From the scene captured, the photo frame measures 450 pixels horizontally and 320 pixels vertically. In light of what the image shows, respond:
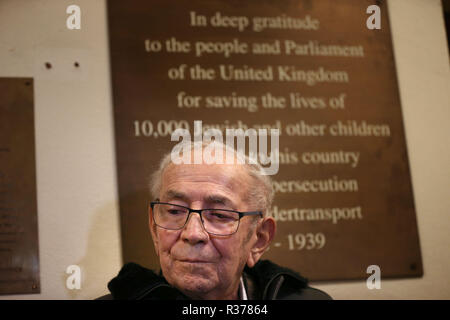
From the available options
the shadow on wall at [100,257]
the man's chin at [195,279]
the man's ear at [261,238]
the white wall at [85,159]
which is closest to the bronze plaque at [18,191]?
the white wall at [85,159]

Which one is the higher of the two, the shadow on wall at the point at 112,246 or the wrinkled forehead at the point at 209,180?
the wrinkled forehead at the point at 209,180

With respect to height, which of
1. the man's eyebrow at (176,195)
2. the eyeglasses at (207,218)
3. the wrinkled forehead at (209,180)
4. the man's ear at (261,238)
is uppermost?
the wrinkled forehead at (209,180)

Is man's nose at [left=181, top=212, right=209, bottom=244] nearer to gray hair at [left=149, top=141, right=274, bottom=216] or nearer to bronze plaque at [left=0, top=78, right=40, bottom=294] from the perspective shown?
gray hair at [left=149, top=141, right=274, bottom=216]

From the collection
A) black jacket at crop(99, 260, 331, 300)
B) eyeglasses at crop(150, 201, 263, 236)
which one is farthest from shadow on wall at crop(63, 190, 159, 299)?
eyeglasses at crop(150, 201, 263, 236)

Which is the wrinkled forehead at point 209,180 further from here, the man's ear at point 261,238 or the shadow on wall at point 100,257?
the shadow on wall at point 100,257

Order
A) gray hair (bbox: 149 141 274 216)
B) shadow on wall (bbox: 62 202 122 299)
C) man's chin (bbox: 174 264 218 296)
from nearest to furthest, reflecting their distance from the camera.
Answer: man's chin (bbox: 174 264 218 296) → gray hair (bbox: 149 141 274 216) → shadow on wall (bbox: 62 202 122 299)

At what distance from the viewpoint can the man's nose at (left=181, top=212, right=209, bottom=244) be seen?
1.11m

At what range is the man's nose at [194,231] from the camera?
3.66 feet

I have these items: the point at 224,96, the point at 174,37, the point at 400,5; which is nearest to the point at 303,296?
the point at 224,96

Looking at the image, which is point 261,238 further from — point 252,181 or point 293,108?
point 293,108

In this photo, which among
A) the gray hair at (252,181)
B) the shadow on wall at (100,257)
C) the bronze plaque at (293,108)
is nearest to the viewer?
the gray hair at (252,181)

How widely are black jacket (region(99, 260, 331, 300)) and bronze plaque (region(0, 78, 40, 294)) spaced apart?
0.29m

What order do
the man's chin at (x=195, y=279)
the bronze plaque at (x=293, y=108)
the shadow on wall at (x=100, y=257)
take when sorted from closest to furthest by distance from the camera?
1. the man's chin at (x=195, y=279)
2. the shadow on wall at (x=100, y=257)
3. the bronze plaque at (x=293, y=108)
